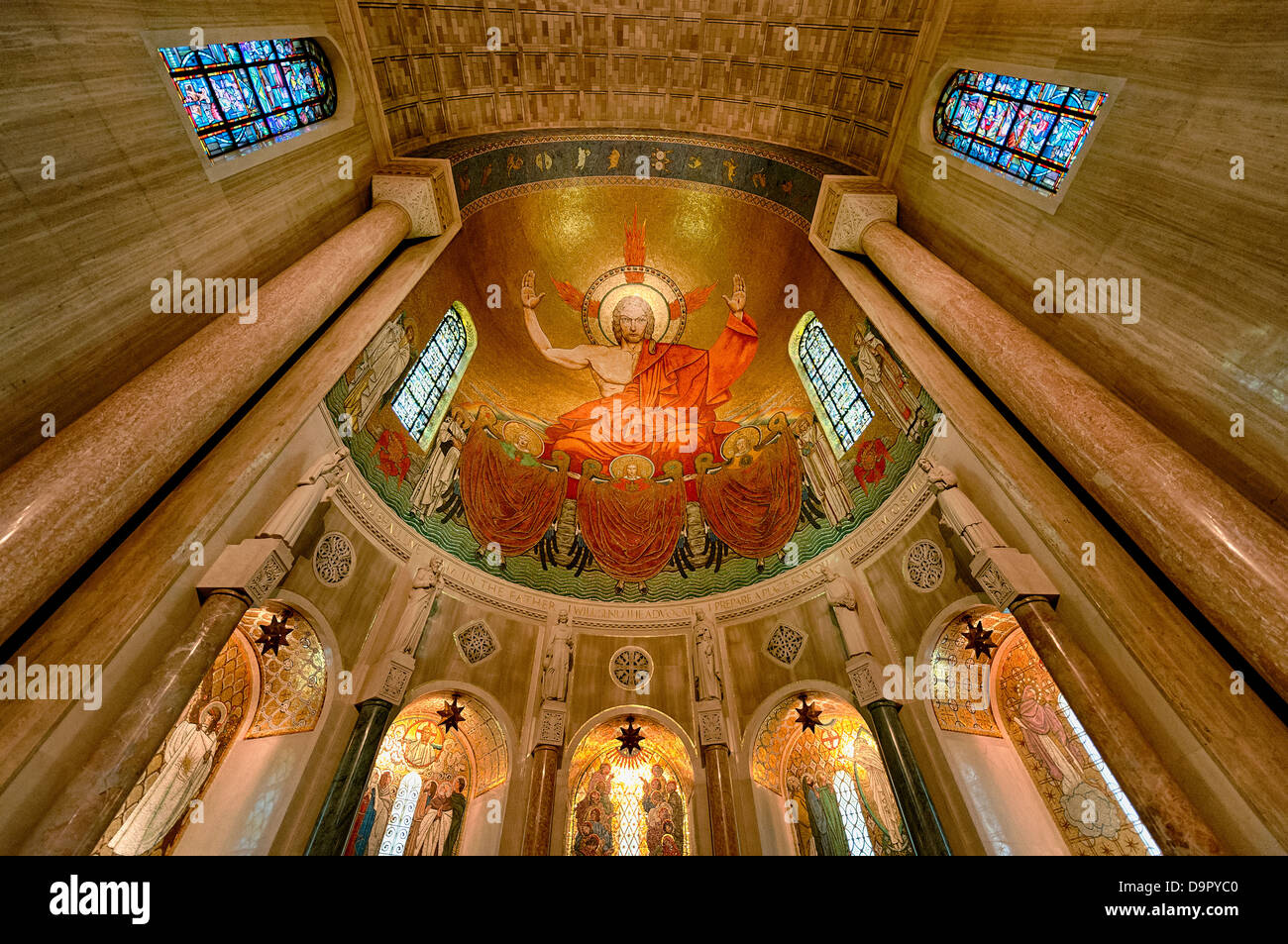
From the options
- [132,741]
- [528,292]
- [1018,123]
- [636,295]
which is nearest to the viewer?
[132,741]

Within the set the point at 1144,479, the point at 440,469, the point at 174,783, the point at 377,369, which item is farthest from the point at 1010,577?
the point at 174,783

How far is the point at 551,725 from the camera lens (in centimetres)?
789

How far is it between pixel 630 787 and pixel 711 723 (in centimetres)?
183

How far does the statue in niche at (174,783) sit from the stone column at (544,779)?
3.83 m

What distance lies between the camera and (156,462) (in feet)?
12.8

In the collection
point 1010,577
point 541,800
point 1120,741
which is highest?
point 1010,577

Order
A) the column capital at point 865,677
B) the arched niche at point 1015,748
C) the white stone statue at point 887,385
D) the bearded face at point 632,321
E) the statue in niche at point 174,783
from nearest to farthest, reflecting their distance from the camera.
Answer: the statue in niche at point 174,783 → the arched niche at point 1015,748 → the column capital at point 865,677 → the white stone statue at point 887,385 → the bearded face at point 632,321

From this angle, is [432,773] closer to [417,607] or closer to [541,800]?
[541,800]

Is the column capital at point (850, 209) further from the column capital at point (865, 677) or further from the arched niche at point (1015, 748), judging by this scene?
A: the column capital at point (865, 677)

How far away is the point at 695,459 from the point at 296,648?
790 centimetres

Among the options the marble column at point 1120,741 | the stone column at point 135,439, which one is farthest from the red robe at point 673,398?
the marble column at point 1120,741

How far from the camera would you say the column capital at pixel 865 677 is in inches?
273

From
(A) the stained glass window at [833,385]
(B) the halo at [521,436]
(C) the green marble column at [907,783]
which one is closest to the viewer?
(C) the green marble column at [907,783]

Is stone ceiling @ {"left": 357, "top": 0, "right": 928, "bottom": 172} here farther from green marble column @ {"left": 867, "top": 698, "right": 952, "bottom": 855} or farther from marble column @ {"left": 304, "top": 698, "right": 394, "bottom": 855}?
marble column @ {"left": 304, "top": 698, "right": 394, "bottom": 855}
